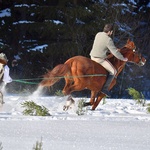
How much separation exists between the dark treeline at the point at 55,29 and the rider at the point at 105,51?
12279 millimetres

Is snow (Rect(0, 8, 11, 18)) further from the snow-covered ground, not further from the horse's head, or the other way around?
the snow-covered ground

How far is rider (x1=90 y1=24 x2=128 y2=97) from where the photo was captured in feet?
35.7

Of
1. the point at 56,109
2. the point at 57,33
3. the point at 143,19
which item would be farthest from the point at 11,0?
the point at 56,109

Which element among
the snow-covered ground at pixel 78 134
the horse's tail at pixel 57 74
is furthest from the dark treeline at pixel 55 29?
the snow-covered ground at pixel 78 134

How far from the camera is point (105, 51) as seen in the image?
36.2 feet

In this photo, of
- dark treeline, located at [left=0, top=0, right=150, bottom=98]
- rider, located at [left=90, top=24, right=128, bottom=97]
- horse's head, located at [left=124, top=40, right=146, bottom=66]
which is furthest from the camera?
dark treeline, located at [left=0, top=0, right=150, bottom=98]

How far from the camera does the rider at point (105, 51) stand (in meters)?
10.9

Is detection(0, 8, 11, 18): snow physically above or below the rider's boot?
above

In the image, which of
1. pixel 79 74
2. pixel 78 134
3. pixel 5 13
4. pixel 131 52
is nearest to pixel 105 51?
pixel 79 74

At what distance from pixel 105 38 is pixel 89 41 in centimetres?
1387

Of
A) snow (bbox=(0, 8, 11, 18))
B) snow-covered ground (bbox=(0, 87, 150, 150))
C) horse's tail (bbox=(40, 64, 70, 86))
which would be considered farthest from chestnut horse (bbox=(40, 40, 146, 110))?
snow (bbox=(0, 8, 11, 18))

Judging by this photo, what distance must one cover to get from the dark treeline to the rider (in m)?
12.3

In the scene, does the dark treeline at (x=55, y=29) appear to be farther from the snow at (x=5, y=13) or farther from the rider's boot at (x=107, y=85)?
the rider's boot at (x=107, y=85)

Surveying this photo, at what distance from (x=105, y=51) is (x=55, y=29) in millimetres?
13167
